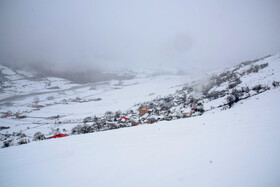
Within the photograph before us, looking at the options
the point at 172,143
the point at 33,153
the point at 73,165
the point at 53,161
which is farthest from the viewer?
the point at 33,153

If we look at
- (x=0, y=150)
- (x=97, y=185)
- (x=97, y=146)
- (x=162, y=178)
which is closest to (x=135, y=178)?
(x=162, y=178)

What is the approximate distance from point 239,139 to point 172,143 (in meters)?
1.62

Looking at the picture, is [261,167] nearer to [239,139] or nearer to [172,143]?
[239,139]

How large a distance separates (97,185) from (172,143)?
78.5 inches

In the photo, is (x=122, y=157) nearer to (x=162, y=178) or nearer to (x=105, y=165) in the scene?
(x=105, y=165)

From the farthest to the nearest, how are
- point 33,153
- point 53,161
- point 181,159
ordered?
point 33,153 < point 53,161 < point 181,159

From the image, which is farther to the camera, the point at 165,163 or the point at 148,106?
the point at 148,106

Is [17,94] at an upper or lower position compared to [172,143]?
upper

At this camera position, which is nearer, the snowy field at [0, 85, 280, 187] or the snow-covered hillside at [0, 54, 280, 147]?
the snowy field at [0, 85, 280, 187]

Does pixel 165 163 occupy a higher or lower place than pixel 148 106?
higher

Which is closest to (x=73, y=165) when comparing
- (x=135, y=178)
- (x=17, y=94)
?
(x=135, y=178)

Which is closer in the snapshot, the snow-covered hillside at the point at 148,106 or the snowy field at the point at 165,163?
the snowy field at the point at 165,163

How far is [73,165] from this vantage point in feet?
8.20

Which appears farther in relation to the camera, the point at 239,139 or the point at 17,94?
the point at 17,94
